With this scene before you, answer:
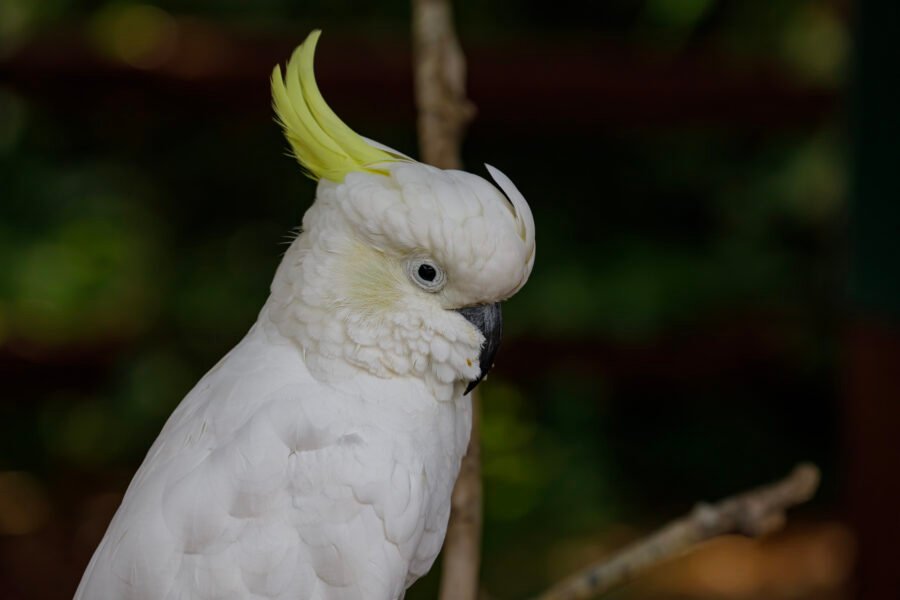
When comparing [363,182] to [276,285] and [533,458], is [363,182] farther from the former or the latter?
[533,458]

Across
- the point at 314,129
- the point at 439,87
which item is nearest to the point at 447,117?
the point at 439,87

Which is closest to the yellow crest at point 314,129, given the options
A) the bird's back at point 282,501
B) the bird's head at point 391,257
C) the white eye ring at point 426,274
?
the bird's head at point 391,257

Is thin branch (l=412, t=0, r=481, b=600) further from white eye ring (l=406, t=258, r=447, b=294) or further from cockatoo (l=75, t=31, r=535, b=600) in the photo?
white eye ring (l=406, t=258, r=447, b=294)

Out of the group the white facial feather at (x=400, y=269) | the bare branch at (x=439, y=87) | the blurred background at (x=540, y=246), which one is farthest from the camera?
the blurred background at (x=540, y=246)

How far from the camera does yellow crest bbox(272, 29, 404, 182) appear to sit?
1.16 meters

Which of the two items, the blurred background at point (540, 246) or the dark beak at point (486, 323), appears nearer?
the dark beak at point (486, 323)

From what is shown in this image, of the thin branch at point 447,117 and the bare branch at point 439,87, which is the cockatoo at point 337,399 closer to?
the thin branch at point 447,117

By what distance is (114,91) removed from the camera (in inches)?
117

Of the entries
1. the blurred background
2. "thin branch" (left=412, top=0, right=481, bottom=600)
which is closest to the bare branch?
"thin branch" (left=412, top=0, right=481, bottom=600)

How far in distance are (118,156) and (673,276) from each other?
1.75 meters

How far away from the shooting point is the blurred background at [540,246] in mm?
2963

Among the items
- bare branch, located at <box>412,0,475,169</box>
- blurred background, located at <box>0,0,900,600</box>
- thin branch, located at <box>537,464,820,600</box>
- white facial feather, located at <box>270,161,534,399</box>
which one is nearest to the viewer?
white facial feather, located at <box>270,161,534,399</box>

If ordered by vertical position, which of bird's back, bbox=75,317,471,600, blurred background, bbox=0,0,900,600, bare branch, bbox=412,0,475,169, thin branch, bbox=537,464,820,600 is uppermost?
blurred background, bbox=0,0,900,600

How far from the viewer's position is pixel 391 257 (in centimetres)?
116
